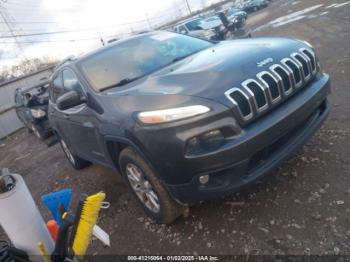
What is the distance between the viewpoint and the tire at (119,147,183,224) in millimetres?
2789

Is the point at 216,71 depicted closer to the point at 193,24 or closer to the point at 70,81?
the point at 70,81

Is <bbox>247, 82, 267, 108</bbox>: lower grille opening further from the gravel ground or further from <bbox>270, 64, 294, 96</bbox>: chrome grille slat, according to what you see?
the gravel ground

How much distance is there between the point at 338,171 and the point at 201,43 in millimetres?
2270

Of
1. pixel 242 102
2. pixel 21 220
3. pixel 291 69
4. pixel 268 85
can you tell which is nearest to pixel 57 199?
pixel 21 220

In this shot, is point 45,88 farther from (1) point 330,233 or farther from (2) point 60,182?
(1) point 330,233

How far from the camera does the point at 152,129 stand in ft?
8.27

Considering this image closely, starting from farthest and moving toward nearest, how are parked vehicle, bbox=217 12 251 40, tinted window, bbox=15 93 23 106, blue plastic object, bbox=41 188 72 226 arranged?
parked vehicle, bbox=217 12 251 40 < tinted window, bbox=15 93 23 106 < blue plastic object, bbox=41 188 72 226

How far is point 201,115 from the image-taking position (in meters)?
2.41

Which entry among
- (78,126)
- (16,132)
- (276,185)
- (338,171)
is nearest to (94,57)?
(78,126)

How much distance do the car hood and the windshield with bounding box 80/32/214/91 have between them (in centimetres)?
26

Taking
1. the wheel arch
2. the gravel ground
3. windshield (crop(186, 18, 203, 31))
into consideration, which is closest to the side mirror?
the wheel arch

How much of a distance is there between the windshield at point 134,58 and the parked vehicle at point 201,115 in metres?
0.02

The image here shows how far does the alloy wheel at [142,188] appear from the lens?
9.82 feet

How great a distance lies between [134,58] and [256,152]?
6.46 feet
